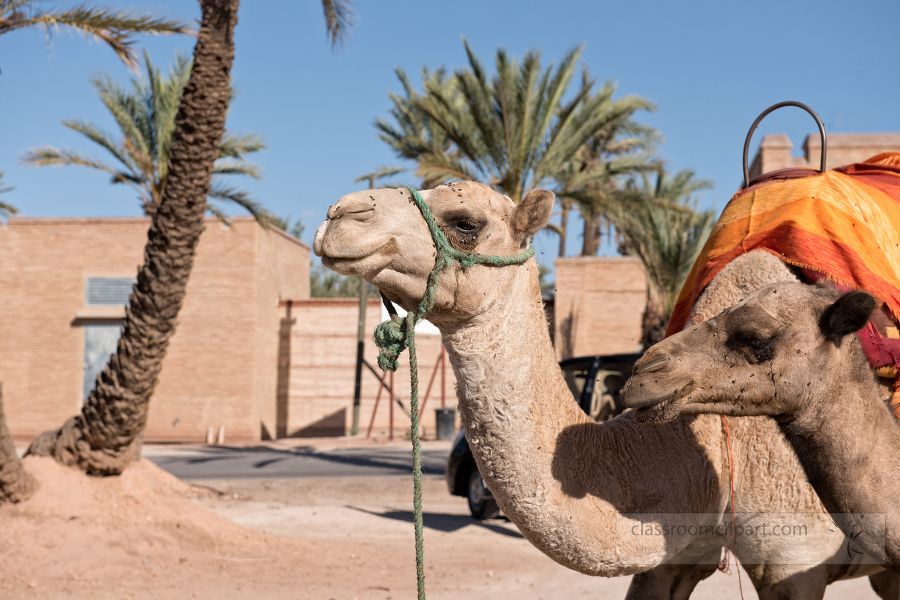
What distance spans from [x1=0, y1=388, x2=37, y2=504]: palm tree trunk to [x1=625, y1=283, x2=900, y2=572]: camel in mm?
6419

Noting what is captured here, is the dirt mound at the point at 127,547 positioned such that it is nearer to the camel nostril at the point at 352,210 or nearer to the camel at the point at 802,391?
the camel nostril at the point at 352,210

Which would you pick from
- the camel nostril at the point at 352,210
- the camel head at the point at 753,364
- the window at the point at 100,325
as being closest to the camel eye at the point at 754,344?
the camel head at the point at 753,364

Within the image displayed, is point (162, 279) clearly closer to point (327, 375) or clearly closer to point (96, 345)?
point (327, 375)

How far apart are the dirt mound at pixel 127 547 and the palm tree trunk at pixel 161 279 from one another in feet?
1.13

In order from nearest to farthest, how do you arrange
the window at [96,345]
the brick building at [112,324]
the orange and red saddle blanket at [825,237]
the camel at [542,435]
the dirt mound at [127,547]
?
the camel at [542,435] < the orange and red saddle blanket at [825,237] < the dirt mound at [127,547] < the brick building at [112,324] < the window at [96,345]

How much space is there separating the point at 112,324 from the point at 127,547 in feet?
62.5

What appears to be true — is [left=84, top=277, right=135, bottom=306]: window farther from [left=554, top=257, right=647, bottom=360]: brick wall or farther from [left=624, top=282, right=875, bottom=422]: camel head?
[left=624, top=282, right=875, bottom=422]: camel head

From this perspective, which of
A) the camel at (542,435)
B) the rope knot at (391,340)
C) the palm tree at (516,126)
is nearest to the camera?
the camel at (542,435)

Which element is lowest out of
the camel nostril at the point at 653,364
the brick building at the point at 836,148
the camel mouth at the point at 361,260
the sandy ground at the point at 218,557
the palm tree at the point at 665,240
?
the sandy ground at the point at 218,557

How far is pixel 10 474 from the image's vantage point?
7.11 metres

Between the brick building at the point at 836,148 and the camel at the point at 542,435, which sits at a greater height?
the brick building at the point at 836,148

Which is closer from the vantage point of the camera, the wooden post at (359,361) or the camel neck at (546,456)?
the camel neck at (546,456)

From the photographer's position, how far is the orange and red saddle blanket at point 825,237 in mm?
3098

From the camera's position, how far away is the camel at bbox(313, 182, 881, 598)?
2.52 m
